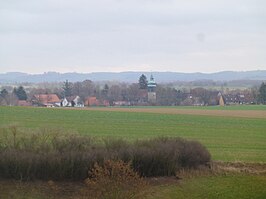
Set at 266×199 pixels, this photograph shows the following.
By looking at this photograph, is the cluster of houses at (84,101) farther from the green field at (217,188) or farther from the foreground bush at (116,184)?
the foreground bush at (116,184)

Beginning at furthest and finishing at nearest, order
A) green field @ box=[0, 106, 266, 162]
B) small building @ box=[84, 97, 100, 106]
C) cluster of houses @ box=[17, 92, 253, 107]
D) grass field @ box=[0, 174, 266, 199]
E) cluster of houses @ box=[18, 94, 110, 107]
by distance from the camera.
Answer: cluster of houses @ box=[17, 92, 253, 107] < cluster of houses @ box=[18, 94, 110, 107] < small building @ box=[84, 97, 100, 106] < green field @ box=[0, 106, 266, 162] < grass field @ box=[0, 174, 266, 199]

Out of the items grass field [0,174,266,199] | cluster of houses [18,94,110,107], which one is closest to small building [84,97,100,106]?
cluster of houses [18,94,110,107]

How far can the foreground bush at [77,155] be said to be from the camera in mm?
19703

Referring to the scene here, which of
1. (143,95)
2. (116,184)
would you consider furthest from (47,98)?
(116,184)

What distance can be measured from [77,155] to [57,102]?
78.6 metres

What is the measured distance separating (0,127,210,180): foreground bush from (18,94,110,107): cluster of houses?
71121mm

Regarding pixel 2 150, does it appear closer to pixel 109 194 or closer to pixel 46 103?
pixel 109 194

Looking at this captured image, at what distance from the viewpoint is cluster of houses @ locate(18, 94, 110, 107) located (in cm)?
9456

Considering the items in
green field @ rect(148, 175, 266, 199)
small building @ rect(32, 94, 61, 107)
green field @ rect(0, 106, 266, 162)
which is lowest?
green field @ rect(148, 175, 266, 199)

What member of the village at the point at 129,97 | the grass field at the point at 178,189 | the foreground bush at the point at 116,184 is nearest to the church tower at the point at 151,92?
the village at the point at 129,97

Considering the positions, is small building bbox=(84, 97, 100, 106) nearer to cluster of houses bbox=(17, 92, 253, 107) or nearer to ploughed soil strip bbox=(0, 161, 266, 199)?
cluster of houses bbox=(17, 92, 253, 107)

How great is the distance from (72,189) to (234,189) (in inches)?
245

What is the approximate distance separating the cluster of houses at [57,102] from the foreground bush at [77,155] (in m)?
71.1

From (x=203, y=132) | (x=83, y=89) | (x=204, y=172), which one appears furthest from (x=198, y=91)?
(x=204, y=172)
